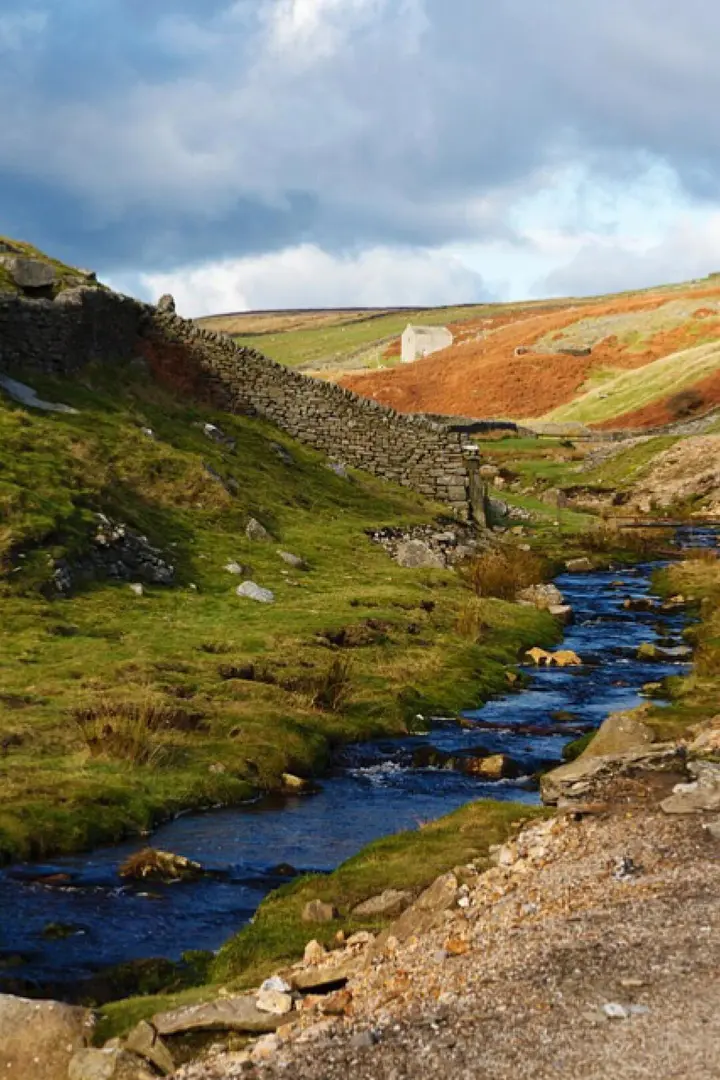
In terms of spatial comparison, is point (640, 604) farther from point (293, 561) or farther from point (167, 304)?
point (167, 304)

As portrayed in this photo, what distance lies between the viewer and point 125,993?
11.2m

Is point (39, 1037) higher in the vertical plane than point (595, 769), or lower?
lower

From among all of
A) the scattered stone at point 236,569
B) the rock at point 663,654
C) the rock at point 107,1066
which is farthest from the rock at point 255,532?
the rock at point 107,1066

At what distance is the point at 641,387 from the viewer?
4365 inches

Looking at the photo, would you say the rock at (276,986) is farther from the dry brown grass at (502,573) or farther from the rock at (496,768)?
the dry brown grass at (502,573)

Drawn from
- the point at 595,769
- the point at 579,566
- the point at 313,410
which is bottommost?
the point at 595,769

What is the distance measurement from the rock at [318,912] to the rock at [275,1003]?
2573 millimetres

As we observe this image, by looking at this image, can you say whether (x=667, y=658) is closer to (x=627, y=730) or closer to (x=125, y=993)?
(x=627, y=730)

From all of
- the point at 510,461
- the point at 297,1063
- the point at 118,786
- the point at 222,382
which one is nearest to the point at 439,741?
the point at 118,786

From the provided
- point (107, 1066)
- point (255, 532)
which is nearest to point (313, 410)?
point (255, 532)

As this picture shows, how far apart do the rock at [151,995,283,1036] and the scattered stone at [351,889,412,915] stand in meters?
2.71

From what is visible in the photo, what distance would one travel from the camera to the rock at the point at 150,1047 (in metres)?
8.97

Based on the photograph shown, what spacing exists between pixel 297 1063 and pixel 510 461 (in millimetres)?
76381

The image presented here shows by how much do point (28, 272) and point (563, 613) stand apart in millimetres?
20871
